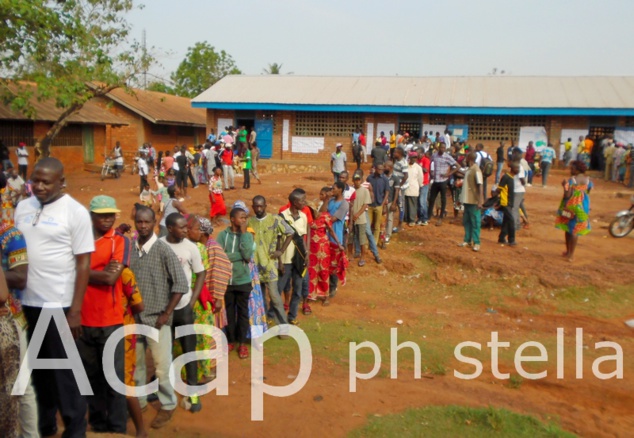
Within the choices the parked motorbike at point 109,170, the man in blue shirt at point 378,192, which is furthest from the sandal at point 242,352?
the parked motorbike at point 109,170

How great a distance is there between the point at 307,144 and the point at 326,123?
1.14 meters

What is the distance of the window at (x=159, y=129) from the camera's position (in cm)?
2880

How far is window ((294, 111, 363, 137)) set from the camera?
22.7m

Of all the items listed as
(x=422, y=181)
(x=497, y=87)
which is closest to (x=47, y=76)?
(x=422, y=181)

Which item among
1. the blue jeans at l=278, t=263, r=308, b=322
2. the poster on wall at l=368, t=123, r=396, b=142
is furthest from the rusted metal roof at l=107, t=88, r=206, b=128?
the blue jeans at l=278, t=263, r=308, b=322

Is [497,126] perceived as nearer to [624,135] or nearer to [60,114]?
[624,135]

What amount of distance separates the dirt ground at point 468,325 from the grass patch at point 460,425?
0.17 meters

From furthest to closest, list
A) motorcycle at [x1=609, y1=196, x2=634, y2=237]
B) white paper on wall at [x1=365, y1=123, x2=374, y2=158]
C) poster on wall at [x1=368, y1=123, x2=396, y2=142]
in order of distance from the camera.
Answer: white paper on wall at [x1=365, y1=123, x2=374, y2=158], poster on wall at [x1=368, y1=123, x2=396, y2=142], motorcycle at [x1=609, y1=196, x2=634, y2=237]

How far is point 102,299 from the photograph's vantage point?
Result: 11.9ft

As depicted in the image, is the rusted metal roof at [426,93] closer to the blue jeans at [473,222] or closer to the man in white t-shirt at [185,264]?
the blue jeans at [473,222]

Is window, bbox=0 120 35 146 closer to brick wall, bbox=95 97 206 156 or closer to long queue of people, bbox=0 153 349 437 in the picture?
brick wall, bbox=95 97 206 156

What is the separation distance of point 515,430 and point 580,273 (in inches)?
191

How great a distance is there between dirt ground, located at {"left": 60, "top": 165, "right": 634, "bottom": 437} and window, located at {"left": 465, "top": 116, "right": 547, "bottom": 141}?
27.1ft

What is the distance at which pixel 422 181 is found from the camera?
11078 mm
